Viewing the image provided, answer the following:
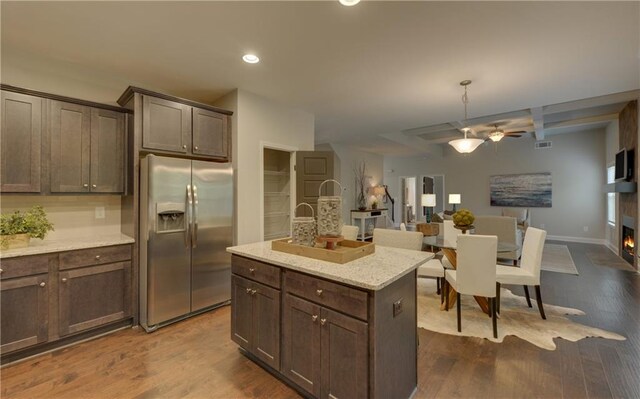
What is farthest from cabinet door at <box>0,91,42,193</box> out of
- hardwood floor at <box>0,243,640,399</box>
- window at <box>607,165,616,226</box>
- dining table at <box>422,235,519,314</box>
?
window at <box>607,165,616,226</box>

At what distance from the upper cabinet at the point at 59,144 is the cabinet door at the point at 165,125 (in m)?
0.30

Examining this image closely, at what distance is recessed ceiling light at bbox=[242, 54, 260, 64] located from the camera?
2.86m

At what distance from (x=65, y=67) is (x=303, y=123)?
2932mm

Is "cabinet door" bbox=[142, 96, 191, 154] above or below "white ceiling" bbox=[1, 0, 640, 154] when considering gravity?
below

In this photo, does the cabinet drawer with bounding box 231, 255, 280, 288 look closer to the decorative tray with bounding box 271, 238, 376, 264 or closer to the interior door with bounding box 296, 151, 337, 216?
the decorative tray with bounding box 271, 238, 376, 264

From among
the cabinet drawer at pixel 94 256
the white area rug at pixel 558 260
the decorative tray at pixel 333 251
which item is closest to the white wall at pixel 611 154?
the white area rug at pixel 558 260

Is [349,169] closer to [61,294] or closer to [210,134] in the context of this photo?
[210,134]

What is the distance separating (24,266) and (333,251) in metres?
2.54

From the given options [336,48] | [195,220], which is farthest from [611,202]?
[195,220]

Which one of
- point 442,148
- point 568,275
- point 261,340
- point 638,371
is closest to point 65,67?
point 261,340

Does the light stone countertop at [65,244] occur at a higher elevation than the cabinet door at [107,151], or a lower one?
lower

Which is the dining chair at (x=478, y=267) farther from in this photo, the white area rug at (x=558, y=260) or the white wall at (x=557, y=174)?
the white wall at (x=557, y=174)

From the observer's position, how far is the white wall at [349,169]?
8.38 metres

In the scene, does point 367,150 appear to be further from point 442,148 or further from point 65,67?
point 65,67
